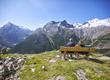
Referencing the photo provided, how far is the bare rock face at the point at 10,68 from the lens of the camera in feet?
127

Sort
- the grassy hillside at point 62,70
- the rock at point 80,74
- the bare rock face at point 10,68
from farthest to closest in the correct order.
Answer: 1. the bare rock face at point 10,68
2. the grassy hillside at point 62,70
3. the rock at point 80,74

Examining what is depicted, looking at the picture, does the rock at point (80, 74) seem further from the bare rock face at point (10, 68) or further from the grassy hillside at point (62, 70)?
the bare rock face at point (10, 68)

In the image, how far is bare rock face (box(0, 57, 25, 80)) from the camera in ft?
127

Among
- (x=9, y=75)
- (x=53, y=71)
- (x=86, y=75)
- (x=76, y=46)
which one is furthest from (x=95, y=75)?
(x=9, y=75)

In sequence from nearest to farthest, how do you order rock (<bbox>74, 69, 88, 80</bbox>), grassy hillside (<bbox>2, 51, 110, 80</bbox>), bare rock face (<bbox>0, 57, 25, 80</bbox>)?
1. rock (<bbox>74, 69, 88, 80</bbox>)
2. grassy hillside (<bbox>2, 51, 110, 80</bbox>)
3. bare rock face (<bbox>0, 57, 25, 80</bbox>)

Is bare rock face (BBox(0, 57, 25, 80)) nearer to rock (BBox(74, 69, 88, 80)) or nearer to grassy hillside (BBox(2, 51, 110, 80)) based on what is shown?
grassy hillside (BBox(2, 51, 110, 80))

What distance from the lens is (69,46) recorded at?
44656 mm

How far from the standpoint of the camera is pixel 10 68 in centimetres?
4131

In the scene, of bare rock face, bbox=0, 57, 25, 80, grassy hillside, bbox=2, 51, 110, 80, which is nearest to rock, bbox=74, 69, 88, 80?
grassy hillside, bbox=2, 51, 110, 80

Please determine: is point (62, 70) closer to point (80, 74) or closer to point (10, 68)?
point (80, 74)

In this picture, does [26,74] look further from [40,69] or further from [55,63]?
[55,63]

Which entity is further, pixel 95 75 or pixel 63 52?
pixel 63 52

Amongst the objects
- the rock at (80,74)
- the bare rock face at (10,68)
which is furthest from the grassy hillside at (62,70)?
the bare rock face at (10,68)

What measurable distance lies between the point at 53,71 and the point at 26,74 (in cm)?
598
